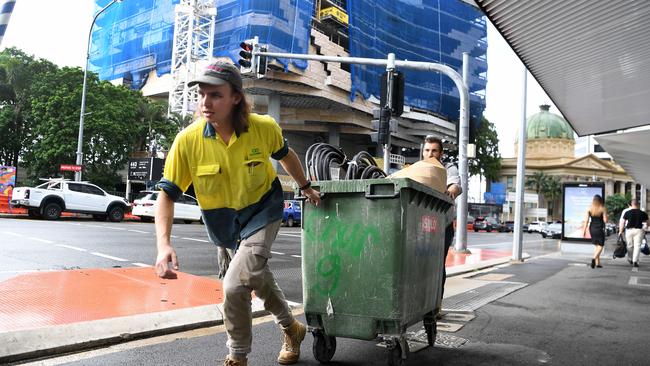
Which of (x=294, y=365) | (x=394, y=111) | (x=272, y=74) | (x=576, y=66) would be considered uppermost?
(x=272, y=74)

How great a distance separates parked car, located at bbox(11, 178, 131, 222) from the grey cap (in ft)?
61.6

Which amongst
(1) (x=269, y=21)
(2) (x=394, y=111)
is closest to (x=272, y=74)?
(1) (x=269, y=21)

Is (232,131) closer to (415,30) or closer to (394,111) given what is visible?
(394,111)

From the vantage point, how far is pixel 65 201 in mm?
19656

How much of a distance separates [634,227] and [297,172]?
41.5 ft

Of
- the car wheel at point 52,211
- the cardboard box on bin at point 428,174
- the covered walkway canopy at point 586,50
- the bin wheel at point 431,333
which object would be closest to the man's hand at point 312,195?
the cardboard box on bin at point 428,174

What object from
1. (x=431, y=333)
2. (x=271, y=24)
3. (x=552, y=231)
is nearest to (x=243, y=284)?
(x=431, y=333)

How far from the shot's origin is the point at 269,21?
39.5m

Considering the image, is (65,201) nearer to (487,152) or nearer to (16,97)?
(16,97)

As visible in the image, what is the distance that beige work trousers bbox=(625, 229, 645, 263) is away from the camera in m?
13.0

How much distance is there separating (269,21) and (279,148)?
38.5 m

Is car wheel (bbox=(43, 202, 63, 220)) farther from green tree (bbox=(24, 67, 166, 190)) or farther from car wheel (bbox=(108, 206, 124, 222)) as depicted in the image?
green tree (bbox=(24, 67, 166, 190))

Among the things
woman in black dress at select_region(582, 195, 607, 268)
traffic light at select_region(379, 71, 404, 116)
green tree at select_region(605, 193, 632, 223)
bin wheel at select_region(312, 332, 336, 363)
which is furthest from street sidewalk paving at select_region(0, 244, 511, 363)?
green tree at select_region(605, 193, 632, 223)

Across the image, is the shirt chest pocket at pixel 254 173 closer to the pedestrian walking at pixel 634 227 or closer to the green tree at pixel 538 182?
the pedestrian walking at pixel 634 227
